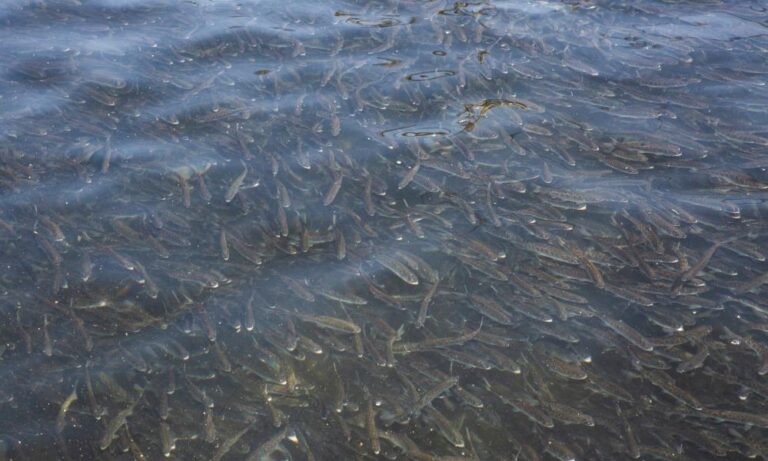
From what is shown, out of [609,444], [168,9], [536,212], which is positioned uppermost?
[168,9]

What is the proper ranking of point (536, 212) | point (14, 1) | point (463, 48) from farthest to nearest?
1. point (14, 1)
2. point (463, 48)
3. point (536, 212)

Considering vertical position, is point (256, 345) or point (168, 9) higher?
point (168, 9)

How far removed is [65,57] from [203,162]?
7.18 ft

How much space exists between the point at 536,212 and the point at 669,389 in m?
1.31

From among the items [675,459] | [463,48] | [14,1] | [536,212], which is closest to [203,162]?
[536,212]

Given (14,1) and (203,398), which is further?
(14,1)

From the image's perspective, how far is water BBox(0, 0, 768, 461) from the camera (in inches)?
111

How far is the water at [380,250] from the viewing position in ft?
9.27

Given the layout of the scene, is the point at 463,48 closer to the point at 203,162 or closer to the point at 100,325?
the point at 203,162

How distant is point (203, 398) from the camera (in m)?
2.89

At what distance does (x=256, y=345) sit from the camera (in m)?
3.09

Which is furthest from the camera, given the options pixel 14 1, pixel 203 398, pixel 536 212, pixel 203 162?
pixel 14 1

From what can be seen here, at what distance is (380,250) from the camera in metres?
3.59

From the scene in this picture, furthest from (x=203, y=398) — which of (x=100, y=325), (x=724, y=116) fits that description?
(x=724, y=116)
